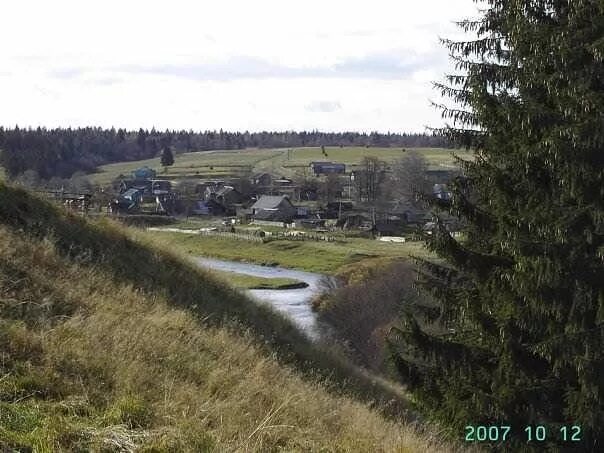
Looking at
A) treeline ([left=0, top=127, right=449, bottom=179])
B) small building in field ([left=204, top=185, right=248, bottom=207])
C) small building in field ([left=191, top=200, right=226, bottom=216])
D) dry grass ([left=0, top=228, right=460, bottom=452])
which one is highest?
treeline ([left=0, top=127, right=449, bottom=179])

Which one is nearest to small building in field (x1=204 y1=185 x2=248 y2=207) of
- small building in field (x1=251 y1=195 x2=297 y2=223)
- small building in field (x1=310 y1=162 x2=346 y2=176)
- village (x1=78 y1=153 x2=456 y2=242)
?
village (x1=78 y1=153 x2=456 y2=242)

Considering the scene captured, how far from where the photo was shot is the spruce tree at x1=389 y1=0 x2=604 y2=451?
26.2ft

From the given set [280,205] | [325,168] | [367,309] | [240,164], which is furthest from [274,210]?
[240,164]

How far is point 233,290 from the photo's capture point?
14586mm

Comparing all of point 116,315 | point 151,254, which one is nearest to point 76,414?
point 116,315

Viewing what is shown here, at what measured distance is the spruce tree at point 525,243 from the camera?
26.2ft

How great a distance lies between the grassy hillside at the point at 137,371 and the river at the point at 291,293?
440 inches

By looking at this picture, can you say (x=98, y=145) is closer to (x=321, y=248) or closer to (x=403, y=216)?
(x=403, y=216)

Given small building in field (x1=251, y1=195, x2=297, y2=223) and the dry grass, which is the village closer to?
small building in field (x1=251, y1=195, x2=297, y2=223)

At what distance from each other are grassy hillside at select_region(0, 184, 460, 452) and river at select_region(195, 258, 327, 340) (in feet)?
36.7

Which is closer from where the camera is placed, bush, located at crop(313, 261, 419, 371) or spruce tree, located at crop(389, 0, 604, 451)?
spruce tree, located at crop(389, 0, 604, 451)

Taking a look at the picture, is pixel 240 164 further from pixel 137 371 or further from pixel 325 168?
pixel 137 371

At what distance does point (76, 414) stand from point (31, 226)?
6.66 m

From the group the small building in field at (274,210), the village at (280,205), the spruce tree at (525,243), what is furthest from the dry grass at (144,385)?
the small building in field at (274,210)
